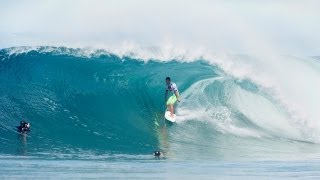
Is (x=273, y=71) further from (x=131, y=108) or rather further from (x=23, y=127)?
(x=23, y=127)

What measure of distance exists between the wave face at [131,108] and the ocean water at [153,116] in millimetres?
30

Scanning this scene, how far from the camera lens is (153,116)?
1788 cm

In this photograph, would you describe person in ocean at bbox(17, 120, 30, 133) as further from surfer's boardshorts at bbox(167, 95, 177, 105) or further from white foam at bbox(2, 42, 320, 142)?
white foam at bbox(2, 42, 320, 142)

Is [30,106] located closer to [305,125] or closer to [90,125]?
[90,125]

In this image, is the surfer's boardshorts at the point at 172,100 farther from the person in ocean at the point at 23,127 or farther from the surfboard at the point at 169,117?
the person in ocean at the point at 23,127

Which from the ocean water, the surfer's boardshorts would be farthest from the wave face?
the surfer's boardshorts

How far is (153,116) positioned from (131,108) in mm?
860

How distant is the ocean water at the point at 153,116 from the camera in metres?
12.0

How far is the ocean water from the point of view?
12.0 metres

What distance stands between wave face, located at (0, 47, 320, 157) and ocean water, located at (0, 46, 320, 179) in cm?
3

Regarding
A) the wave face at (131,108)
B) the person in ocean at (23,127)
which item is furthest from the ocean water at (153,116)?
the person in ocean at (23,127)

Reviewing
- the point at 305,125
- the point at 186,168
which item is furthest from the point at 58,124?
the point at 305,125

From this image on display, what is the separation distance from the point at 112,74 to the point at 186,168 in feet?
29.3

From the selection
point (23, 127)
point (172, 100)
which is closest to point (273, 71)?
point (172, 100)
